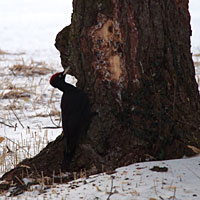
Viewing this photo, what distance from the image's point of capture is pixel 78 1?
134 inches

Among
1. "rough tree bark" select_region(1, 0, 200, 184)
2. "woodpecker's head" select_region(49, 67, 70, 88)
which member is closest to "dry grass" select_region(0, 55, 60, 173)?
"woodpecker's head" select_region(49, 67, 70, 88)

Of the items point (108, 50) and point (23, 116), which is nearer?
point (108, 50)

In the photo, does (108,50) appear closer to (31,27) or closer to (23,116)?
(23,116)

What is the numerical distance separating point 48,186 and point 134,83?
106cm

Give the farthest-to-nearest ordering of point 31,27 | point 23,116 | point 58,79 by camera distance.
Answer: point 31,27 → point 23,116 → point 58,79

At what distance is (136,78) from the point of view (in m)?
3.27

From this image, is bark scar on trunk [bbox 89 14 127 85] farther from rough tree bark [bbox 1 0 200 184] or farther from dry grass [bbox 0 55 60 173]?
dry grass [bbox 0 55 60 173]

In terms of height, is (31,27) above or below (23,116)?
above

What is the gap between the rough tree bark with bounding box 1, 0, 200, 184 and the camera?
10.5 ft

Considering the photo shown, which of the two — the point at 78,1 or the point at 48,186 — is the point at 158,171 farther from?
the point at 78,1

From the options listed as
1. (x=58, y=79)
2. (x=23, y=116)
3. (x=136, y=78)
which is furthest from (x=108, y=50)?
(x=23, y=116)

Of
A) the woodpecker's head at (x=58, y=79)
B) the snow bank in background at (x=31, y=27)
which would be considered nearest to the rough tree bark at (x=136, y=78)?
the woodpecker's head at (x=58, y=79)

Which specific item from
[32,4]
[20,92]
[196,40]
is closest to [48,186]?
[20,92]

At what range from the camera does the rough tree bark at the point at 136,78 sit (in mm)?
3195
